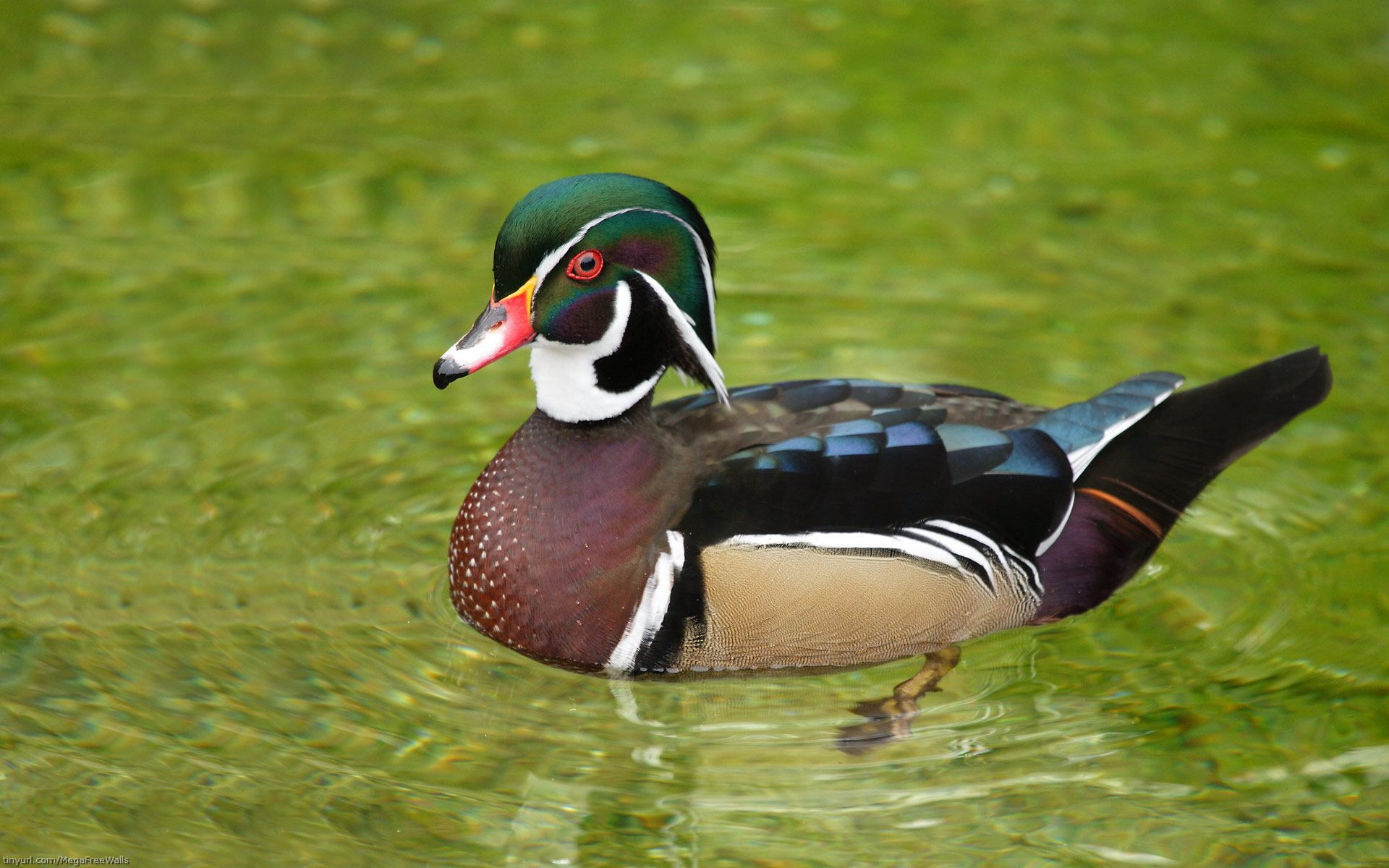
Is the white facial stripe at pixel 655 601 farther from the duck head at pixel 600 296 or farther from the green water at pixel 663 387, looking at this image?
the duck head at pixel 600 296

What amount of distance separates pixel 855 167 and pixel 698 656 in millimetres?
3252

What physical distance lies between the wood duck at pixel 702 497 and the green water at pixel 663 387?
0.18 metres

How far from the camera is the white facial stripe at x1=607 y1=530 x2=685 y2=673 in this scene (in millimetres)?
4168

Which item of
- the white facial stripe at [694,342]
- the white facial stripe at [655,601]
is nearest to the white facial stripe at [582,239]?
the white facial stripe at [694,342]

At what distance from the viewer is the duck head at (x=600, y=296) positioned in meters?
4.07

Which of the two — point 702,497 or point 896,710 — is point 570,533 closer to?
point 702,497

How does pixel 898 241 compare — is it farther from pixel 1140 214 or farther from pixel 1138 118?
pixel 1138 118

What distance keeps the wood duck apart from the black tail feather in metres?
0.01

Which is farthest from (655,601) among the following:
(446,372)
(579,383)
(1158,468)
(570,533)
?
(1158,468)

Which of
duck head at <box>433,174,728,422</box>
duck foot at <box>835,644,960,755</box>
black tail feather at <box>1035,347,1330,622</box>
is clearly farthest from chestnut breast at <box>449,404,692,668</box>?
black tail feather at <box>1035,347,1330,622</box>

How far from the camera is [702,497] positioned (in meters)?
4.20

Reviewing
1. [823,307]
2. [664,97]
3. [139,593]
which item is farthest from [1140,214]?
[139,593]

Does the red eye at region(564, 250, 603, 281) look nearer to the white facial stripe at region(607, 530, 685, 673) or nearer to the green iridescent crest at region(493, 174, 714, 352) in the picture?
the green iridescent crest at region(493, 174, 714, 352)

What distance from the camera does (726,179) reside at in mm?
6875
